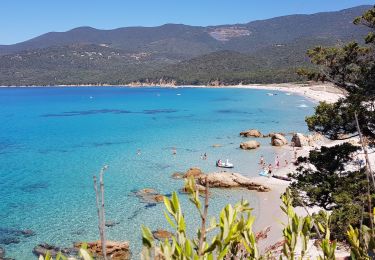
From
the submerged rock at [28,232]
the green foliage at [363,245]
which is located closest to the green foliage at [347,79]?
the green foliage at [363,245]

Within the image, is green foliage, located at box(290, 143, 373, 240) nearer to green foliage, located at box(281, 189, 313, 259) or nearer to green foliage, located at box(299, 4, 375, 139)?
green foliage, located at box(299, 4, 375, 139)

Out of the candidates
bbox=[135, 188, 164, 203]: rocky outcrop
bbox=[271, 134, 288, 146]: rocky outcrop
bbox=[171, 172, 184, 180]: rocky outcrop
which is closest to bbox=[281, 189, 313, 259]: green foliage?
bbox=[135, 188, 164, 203]: rocky outcrop

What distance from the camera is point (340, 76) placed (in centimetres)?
1470

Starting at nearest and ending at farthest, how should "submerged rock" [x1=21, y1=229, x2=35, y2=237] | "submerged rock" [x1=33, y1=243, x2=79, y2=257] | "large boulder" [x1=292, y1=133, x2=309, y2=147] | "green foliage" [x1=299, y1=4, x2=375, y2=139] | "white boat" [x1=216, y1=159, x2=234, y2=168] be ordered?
"green foliage" [x1=299, y1=4, x2=375, y2=139]
"submerged rock" [x1=33, y1=243, x2=79, y2=257]
"submerged rock" [x1=21, y1=229, x2=35, y2=237]
"white boat" [x1=216, y1=159, x2=234, y2=168]
"large boulder" [x1=292, y1=133, x2=309, y2=147]

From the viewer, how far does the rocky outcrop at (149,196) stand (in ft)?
84.3

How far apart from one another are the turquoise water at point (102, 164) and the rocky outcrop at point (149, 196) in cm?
53

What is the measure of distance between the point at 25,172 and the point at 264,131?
3191 cm

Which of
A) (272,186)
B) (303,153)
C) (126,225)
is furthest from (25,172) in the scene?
(303,153)

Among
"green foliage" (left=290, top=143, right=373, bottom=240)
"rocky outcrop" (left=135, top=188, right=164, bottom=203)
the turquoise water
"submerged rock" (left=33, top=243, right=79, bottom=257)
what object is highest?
"green foliage" (left=290, top=143, right=373, bottom=240)

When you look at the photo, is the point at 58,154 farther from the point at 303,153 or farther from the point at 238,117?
the point at 238,117

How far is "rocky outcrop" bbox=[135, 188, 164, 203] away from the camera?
84.3 ft

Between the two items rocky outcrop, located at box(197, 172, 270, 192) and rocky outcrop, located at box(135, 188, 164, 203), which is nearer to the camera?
rocky outcrop, located at box(135, 188, 164, 203)

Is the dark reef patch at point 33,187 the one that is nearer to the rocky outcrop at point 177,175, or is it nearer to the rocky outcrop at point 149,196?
the rocky outcrop at point 149,196

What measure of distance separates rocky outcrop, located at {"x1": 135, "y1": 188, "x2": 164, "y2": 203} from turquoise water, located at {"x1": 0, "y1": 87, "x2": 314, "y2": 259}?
526 millimetres
